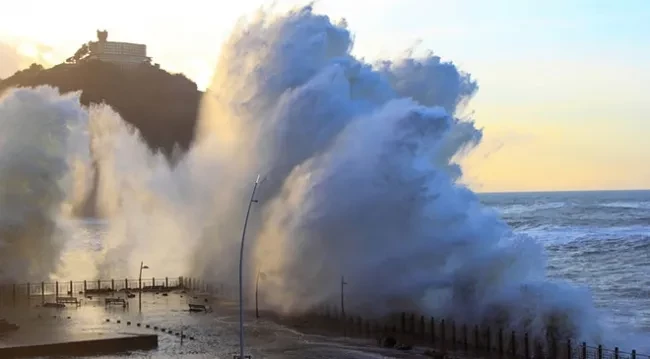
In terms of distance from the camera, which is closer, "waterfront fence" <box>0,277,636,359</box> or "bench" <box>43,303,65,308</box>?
"waterfront fence" <box>0,277,636,359</box>

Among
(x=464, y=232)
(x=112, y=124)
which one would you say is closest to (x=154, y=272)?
(x=112, y=124)

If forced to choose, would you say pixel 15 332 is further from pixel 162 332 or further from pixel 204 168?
pixel 204 168

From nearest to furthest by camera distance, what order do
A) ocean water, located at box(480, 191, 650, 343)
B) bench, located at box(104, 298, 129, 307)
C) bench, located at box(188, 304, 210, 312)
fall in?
1. bench, located at box(188, 304, 210, 312)
2. bench, located at box(104, 298, 129, 307)
3. ocean water, located at box(480, 191, 650, 343)

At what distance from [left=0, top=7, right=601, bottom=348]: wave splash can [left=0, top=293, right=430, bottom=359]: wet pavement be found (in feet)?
14.8

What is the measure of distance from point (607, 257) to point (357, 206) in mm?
46454

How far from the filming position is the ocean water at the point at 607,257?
51.4 meters

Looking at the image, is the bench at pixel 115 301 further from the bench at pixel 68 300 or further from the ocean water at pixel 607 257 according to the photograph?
the ocean water at pixel 607 257

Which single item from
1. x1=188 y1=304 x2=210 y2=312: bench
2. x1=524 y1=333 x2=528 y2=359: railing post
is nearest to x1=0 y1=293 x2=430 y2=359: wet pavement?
x1=188 y1=304 x2=210 y2=312: bench

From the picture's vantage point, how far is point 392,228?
149ft

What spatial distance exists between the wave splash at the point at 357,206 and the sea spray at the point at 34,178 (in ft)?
32.3

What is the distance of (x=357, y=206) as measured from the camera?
1794 inches

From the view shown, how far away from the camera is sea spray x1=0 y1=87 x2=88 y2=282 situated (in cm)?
5803

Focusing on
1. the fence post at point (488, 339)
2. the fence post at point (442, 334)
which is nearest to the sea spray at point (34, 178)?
the fence post at point (442, 334)

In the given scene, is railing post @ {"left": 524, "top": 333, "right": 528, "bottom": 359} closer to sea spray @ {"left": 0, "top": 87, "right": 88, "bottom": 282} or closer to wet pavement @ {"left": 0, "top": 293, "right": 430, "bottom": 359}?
wet pavement @ {"left": 0, "top": 293, "right": 430, "bottom": 359}
